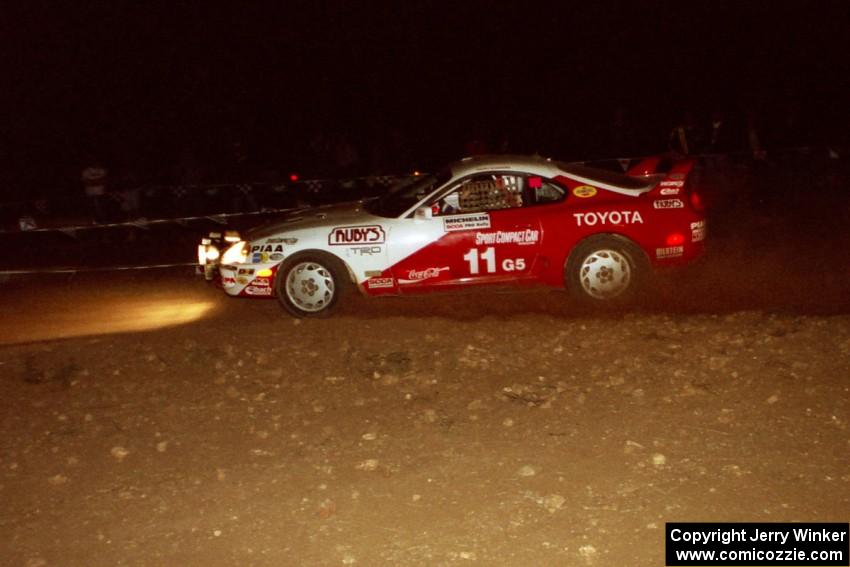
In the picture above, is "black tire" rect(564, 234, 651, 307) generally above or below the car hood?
below

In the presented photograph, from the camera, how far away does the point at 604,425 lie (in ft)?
20.2

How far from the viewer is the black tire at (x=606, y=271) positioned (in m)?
9.30

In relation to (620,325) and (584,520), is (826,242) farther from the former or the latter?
(584,520)

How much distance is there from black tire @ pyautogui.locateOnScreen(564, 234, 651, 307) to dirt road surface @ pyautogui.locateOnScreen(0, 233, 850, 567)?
0.80ft

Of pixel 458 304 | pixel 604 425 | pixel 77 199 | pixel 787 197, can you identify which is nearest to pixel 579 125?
pixel 787 197

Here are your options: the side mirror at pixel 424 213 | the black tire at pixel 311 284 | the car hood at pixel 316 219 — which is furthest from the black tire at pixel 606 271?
the black tire at pixel 311 284

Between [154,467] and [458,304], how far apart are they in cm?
459

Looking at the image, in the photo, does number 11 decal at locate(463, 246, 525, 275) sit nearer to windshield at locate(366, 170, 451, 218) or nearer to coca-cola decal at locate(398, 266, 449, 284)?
coca-cola decal at locate(398, 266, 449, 284)

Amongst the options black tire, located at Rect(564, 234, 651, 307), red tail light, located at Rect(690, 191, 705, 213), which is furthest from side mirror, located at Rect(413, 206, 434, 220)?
red tail light, located at Rect(690, 191, 705, 213)

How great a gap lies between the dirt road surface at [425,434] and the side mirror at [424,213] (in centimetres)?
97

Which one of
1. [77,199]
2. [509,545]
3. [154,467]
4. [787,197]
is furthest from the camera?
[77,199]

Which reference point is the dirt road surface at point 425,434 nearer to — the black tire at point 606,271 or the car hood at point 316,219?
the black tire at point 606,271

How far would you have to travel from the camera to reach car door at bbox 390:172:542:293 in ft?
30.5

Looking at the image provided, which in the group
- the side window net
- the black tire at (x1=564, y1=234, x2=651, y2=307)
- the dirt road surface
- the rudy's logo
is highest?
the side window net
